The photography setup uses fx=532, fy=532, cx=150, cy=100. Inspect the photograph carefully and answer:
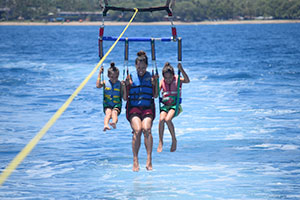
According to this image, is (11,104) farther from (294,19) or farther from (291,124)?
(294,19)

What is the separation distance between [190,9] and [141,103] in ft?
568

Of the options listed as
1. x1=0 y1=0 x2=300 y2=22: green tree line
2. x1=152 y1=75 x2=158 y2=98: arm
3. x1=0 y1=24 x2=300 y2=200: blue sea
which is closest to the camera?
x1=152 y1=75 x2=158 y2=98: arm

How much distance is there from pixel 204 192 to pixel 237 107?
9.77m

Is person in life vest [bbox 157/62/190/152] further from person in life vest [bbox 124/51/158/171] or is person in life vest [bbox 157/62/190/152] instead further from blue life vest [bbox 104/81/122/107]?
blue life vest [bbox 104/81/122/107]

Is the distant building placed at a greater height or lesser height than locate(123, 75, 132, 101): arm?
lesser

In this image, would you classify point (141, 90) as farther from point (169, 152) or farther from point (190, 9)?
point (190, 9)

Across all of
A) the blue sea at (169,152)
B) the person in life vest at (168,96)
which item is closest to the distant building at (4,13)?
the blue sea at (169,152)

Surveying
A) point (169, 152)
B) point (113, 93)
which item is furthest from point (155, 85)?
point (169, 152)

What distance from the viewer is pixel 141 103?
27.1 feet

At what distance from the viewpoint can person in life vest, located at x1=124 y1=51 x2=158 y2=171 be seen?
321 inches

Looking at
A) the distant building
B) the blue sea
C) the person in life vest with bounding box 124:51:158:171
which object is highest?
the person in life vest with bounding box 124:51:158:171

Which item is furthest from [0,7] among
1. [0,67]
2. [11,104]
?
[11,104]

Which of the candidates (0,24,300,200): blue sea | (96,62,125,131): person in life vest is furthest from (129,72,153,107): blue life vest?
(0,24,300,200): blue sea

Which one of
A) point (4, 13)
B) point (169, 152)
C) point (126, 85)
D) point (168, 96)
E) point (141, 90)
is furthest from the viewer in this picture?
point (4, 13)
